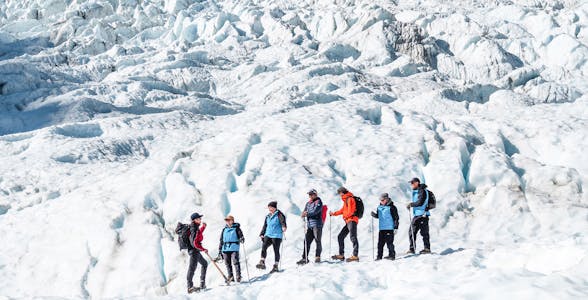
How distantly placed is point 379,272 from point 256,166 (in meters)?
8.82

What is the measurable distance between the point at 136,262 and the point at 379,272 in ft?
27.4

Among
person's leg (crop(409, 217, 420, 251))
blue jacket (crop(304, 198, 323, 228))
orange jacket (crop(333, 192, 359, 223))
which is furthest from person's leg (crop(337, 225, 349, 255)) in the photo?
person's leg (crop(409, 217, 420, 251))

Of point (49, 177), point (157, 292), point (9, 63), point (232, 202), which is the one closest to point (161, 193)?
point (232, 202)

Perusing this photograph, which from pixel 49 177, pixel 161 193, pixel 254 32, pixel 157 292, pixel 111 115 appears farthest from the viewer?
pixel 254 32

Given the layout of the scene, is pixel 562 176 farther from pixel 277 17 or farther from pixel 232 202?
pixel 277 17

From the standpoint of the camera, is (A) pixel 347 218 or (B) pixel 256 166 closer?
(A) pixel 347 218

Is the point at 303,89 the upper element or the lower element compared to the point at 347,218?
upper

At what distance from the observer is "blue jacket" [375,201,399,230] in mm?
12930

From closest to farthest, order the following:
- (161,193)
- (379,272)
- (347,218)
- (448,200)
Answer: (379,272) → (347,218) → (448,200) → (161,193)

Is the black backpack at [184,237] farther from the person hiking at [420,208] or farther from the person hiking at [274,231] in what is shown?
the person hiking at [420,208]

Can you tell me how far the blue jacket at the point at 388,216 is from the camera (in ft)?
42.4

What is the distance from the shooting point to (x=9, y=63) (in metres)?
56.9

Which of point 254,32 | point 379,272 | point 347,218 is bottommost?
point 379,272

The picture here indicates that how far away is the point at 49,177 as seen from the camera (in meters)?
28.0
